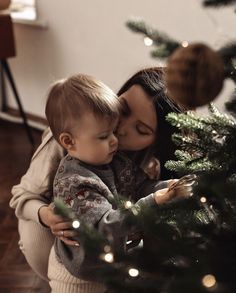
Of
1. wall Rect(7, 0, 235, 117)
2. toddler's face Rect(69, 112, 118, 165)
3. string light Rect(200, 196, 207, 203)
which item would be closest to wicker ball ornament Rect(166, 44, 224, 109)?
string light Rect(200, 196, 207, 203)

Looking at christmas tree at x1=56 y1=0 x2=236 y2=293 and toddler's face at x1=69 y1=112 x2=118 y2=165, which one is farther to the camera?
toddler's face at x1=69 y1=112 x2=118 y2=165

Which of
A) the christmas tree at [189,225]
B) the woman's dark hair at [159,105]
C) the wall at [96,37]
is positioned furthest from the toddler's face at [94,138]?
the wall at [96,37]

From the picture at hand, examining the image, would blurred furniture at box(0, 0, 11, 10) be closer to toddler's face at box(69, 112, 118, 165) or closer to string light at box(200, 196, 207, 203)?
toddler's face at box(69, 112, 118, 165)

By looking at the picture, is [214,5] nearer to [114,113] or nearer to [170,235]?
[170,235]

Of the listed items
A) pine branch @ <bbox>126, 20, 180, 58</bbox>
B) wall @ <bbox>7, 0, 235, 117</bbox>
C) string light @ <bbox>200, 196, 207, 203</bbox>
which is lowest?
wall @ <bbox>7, 0, 235, 117</bbox>

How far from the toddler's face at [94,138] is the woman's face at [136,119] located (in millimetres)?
68

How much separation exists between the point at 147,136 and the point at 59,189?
0.24 metres

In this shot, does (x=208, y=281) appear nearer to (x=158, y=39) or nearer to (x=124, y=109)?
(x=158, y=39)

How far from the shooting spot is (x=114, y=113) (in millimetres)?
1088

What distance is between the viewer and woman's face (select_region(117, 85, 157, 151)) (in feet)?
3.86

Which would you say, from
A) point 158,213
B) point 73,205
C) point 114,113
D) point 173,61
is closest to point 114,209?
point 73,205

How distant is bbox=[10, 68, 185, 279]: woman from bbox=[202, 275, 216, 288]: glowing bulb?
526mm

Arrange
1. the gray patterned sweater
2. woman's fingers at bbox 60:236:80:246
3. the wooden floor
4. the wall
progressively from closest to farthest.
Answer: the gray patterned sweater
woman's fingers at bbox 60:236:80:246
the wooden floor
the wall

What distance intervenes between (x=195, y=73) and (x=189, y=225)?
0.75ft
